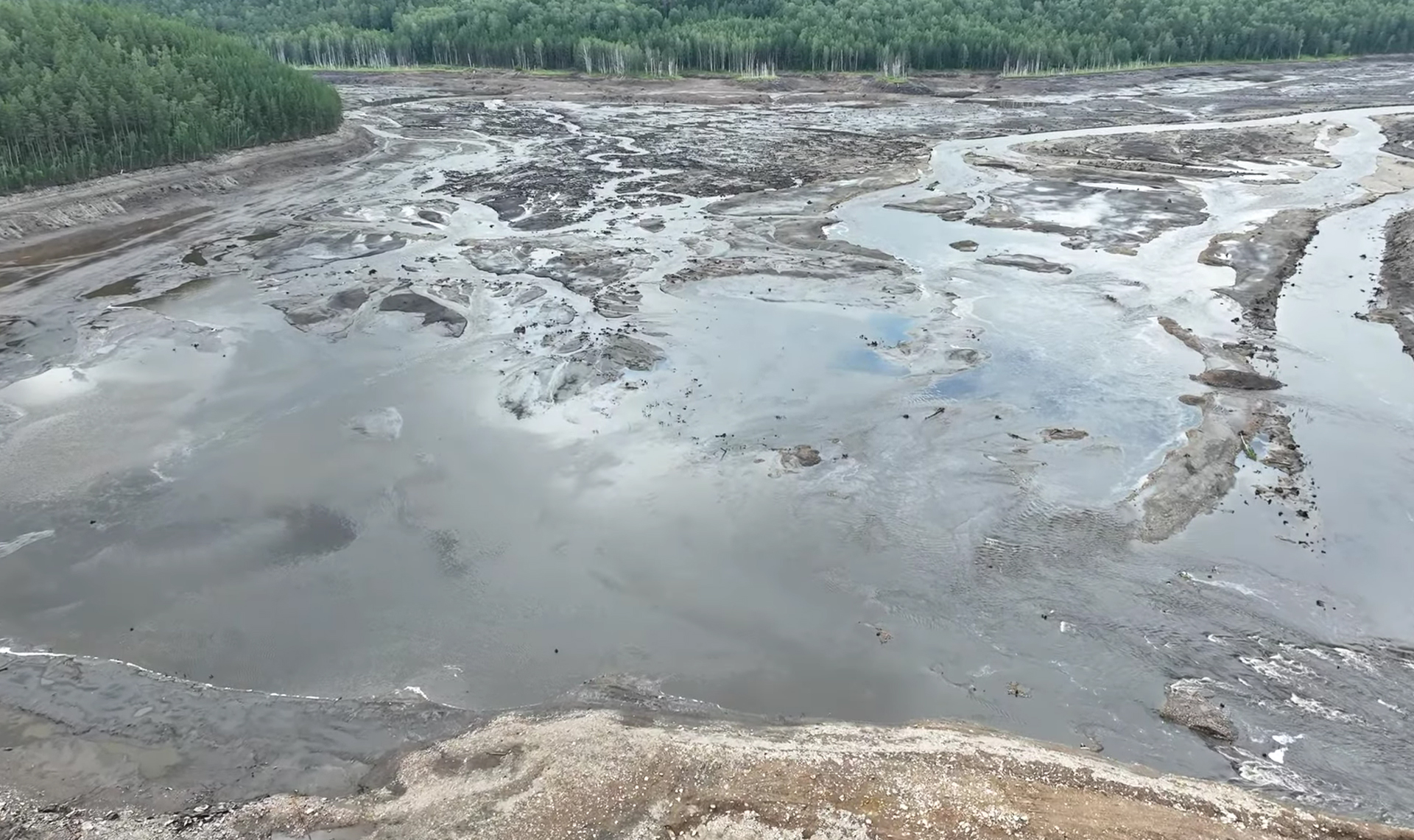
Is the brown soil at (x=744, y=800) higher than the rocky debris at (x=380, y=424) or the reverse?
the reverse

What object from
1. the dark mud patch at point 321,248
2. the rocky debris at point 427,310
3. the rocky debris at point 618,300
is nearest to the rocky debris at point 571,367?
the rocky debris at point 618,300


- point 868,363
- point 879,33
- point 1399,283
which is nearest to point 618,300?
point 868,363

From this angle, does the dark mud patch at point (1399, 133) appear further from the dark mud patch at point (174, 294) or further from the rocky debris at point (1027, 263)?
the dark mud patch at point (174, 294)

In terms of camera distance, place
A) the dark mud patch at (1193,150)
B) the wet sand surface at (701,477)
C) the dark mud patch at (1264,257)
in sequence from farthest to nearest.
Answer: the dark mud patch at (1193,150), the dark mud patch at (1264,257), the wet sand surface at (701,477)

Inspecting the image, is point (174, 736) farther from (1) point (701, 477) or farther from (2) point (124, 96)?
(2) point (124, 96)

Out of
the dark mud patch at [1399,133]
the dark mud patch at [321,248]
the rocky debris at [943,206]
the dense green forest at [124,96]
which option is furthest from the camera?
the dark mud patch at [1399,133]
